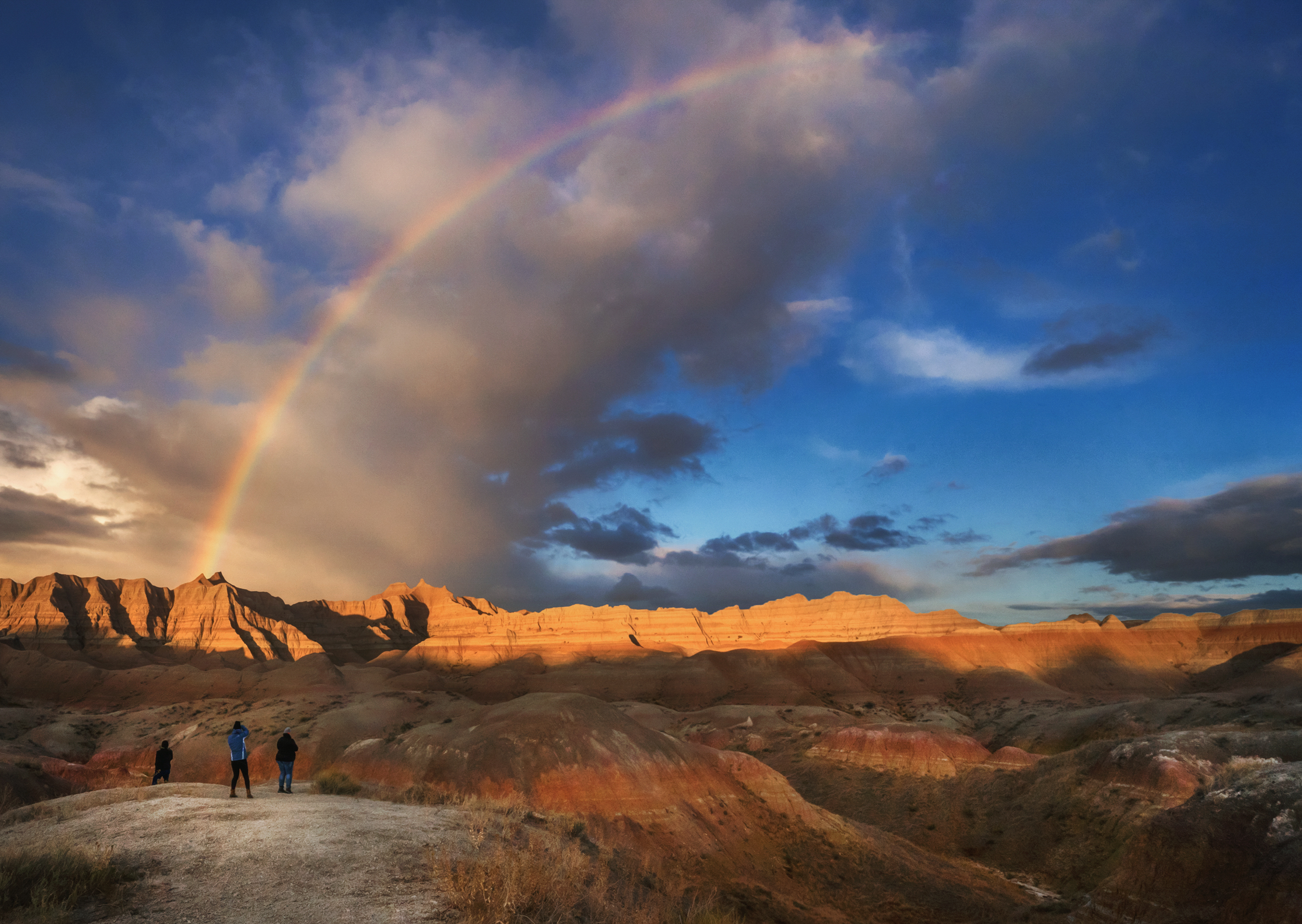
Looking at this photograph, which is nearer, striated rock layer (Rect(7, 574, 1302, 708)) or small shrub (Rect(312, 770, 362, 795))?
small shrub (Rect(312, 770, 362, 795))

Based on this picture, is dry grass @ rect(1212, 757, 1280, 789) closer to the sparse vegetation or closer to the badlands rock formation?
the badlands rock formation

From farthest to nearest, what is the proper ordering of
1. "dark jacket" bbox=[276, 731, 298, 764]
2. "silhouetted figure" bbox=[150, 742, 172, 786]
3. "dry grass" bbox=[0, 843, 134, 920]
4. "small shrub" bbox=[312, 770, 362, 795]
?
"silhouetted figure" bbox=[150, 742, 172, 786] < "small shrub" bbox=[312, 770, 362, 795] < "dark jacket" bbox=[276, 731, 298, 764] < "dry grass" bbox=[0, 843, 134, 920]

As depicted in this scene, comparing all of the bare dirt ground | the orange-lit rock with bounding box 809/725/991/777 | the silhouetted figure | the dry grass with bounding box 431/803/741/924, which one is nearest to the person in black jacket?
the bare dirt ground

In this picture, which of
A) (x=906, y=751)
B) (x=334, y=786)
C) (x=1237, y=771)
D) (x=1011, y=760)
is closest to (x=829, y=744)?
(x=906, y=751)

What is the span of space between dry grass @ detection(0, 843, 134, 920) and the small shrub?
39.5 feet

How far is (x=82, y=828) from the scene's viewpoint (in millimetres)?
14734

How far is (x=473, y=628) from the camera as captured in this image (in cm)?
18275

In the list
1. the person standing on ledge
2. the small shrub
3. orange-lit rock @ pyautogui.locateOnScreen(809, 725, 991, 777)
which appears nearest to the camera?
the person standing on ledge

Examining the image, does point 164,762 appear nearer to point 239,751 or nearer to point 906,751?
point 239,751

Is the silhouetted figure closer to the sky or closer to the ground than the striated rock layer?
closer to the sky

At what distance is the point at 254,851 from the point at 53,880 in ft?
11.4

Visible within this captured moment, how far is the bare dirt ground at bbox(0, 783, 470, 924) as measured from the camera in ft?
35.0

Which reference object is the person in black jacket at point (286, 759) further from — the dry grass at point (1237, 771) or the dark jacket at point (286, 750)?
the dry grass at point (1237, 771)

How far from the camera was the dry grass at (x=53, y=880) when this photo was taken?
977 centimetres
